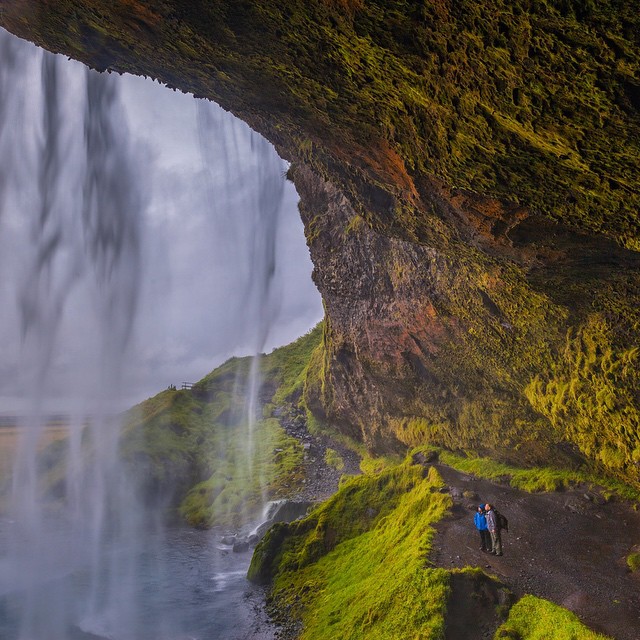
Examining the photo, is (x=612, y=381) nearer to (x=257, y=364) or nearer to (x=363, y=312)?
(x=363, y=312)

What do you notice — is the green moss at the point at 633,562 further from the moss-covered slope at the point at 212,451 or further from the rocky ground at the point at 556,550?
the moss-covered slope at the point at 212,451

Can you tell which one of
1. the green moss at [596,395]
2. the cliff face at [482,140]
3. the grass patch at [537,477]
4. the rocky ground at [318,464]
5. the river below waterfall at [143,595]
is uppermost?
the cliff face at [482,140]

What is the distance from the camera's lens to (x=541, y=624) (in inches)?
380

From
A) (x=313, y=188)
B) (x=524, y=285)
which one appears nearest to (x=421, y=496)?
(x=524, y=285)

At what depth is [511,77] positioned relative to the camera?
19.9 ft

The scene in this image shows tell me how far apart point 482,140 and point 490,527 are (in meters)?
10.9

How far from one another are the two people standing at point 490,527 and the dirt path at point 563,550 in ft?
0.93

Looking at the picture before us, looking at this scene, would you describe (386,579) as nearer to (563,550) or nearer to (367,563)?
(367,563)

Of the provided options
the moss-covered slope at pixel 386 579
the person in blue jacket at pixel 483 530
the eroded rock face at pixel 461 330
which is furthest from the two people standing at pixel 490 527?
the eroded rock face at pixel 461 330

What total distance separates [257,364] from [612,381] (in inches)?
2135

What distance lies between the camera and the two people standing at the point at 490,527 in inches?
512

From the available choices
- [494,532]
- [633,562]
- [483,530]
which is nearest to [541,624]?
[494,532]

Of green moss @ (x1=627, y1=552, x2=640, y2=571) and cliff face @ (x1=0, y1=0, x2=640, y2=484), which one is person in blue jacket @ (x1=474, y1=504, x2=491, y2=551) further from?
cliff face @ (x1=0, y1=0, x2=640, y2=484)

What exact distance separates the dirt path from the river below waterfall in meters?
7.74
